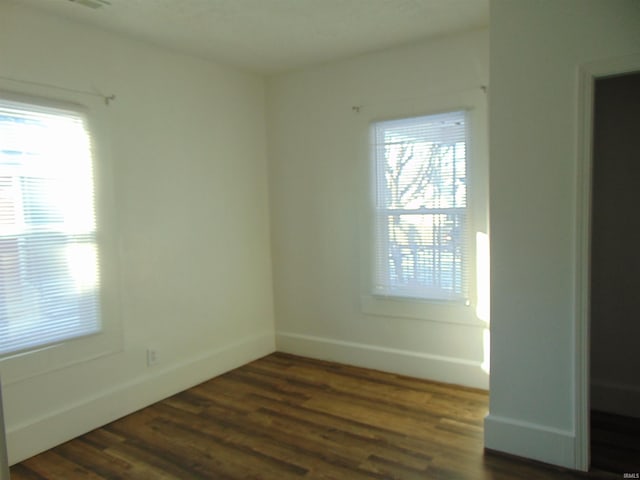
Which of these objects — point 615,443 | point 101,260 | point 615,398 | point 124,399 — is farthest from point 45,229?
point 615,398

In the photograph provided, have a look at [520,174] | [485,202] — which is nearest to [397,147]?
[485,202]

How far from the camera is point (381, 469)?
244 cm

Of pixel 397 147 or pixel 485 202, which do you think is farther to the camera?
pixel 397 147

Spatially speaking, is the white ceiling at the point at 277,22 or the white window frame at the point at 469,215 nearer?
the white ceiling at the point at 277,22

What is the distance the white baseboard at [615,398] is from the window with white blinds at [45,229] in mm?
3273

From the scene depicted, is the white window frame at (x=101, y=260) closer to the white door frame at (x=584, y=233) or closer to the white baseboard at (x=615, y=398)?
the white door frame at (x=584, y=233)

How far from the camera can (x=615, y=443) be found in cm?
257

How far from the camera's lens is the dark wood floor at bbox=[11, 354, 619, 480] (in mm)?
2457

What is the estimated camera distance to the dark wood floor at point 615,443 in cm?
237

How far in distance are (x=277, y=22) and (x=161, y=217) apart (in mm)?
1610

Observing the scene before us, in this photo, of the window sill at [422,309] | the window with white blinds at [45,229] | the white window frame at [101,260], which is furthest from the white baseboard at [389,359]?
the window with white blinds at [45,229]

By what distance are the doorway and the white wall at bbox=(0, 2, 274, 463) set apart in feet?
8.92

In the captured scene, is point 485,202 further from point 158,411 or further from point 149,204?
point 158,411

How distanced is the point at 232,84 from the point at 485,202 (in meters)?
2.34
